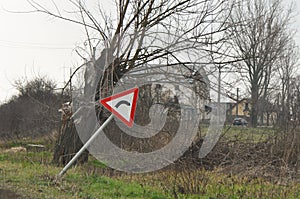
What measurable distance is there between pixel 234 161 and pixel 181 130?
1.70 m

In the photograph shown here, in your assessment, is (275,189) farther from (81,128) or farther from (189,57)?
(81,128)

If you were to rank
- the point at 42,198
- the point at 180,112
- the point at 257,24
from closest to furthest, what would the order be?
the point at 42,198 → the point at 180,112 → the point at 257,24

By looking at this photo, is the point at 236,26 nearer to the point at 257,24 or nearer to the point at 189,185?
the point at 257,24

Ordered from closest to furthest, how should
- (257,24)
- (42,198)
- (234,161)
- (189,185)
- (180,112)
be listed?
(42,198), (189,185), (234,161), (180,112), (257,24)

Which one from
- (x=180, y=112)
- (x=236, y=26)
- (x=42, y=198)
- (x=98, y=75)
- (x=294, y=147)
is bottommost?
(x=42, y=198)

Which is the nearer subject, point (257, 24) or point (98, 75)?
point (98, 75)

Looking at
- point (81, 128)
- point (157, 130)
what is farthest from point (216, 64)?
point (81, 128)

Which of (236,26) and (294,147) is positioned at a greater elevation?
(236,26)

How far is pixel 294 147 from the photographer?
11.3 meters

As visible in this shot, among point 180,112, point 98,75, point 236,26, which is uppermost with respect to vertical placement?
point 236,26

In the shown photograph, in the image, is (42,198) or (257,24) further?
(257,24)

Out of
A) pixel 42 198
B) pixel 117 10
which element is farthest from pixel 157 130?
pixel 42 198

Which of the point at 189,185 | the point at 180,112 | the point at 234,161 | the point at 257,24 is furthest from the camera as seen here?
the point at 257,24

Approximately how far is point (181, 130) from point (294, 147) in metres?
3.12
